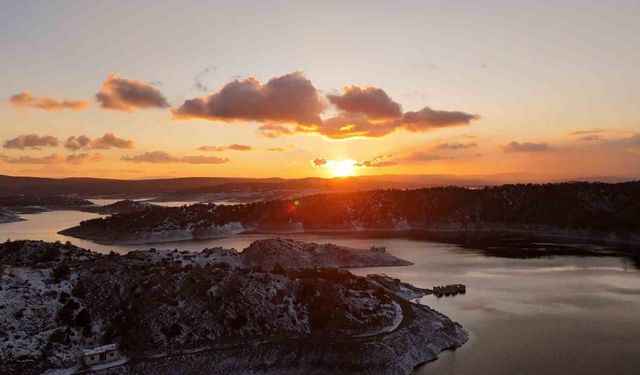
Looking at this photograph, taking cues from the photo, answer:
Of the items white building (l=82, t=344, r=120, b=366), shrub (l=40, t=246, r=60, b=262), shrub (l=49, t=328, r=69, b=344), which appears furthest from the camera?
shrub (l=40, t=246, r=60, b=262)

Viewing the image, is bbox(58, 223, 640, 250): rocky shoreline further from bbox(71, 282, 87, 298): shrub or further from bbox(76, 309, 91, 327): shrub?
bbox(76, 309, 91, 327): shrub

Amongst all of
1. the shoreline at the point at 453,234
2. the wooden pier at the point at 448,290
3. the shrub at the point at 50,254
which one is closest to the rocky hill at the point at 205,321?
the shrub at the point at 50,254

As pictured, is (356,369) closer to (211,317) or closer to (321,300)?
(321,300)

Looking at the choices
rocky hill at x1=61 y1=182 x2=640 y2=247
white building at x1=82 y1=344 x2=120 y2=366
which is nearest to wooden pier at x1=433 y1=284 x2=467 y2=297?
white building at x1=82 y1=344 x2=120 y2=366

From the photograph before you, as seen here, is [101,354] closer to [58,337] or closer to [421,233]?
[58,337]

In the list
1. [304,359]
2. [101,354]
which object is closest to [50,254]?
[101,354]

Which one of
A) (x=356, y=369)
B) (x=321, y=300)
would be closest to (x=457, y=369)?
(x=356, y=369)

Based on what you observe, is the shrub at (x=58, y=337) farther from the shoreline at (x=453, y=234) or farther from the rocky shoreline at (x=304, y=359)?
the shoreline at (x=453, y=234)
